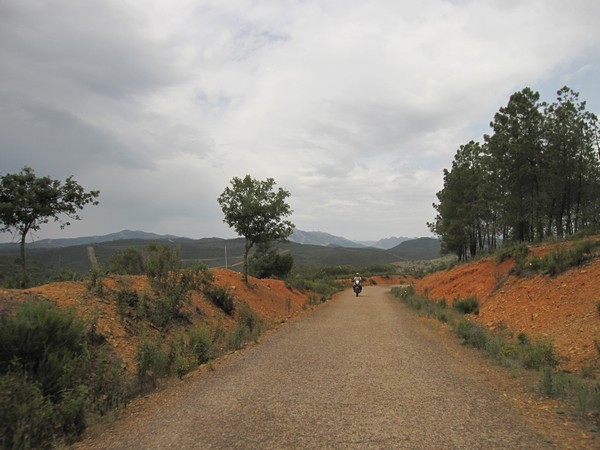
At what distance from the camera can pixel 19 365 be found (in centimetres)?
520

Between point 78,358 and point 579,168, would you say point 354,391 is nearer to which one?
point 78,358

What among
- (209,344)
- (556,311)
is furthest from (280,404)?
(556,311)

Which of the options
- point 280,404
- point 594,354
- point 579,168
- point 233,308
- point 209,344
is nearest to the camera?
point 280,404

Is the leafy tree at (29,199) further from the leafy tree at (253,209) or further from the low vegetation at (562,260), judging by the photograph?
the low vegetation at (562,260)

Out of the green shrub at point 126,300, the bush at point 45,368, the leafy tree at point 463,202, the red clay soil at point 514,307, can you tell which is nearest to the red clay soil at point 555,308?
the red clay soil at point 514,307

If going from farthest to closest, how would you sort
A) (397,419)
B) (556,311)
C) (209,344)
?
(556,311) → (209,344) → (397,419)

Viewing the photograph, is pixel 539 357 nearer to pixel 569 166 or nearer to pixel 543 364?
pixel 543 364

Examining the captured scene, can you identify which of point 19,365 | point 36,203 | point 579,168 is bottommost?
point 19,365

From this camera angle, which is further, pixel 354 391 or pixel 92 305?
pixel 92 305

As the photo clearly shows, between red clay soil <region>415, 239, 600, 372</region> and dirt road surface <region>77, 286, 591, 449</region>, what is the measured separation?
228cm

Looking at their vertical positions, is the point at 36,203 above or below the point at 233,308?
above

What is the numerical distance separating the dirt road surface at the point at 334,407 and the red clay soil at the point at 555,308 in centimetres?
228

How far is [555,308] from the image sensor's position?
39.0 ft

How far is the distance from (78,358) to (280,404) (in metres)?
3.36
